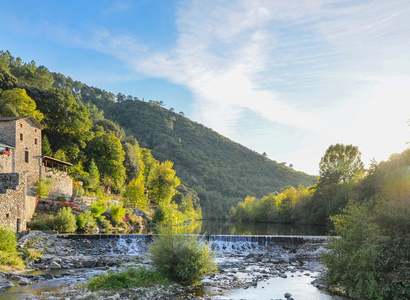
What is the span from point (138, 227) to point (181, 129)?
71715mm

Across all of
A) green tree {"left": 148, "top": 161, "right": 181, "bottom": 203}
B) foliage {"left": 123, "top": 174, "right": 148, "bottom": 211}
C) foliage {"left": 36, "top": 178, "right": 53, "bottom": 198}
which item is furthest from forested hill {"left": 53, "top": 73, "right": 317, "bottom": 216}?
foliage {"left": 36, "top": 178, "right": 53, "bottom": 198}


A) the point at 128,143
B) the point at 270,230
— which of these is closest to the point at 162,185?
the point at 128,143

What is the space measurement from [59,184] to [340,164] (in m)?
42.0

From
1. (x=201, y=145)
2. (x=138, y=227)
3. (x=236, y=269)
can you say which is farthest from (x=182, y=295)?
(x=201, y=145)

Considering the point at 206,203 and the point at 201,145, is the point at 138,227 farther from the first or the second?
the point at 201,145

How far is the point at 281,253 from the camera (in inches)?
881

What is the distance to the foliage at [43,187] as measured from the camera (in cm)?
2989

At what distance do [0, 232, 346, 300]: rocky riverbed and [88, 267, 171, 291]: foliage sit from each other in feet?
1.32

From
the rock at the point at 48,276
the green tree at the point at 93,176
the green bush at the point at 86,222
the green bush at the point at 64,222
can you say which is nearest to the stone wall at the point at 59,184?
the green tree at the point at 93,176

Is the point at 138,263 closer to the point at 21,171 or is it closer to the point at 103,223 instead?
the point at 103,223

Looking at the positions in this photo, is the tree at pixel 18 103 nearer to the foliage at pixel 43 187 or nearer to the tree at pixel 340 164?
the foliage at pixel 43 187

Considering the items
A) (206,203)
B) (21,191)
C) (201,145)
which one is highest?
(201,145)

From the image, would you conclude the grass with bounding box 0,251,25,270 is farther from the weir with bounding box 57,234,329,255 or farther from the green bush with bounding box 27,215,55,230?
the green bush with bounding box 27,215,55,230

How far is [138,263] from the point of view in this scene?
16234 millimetres
